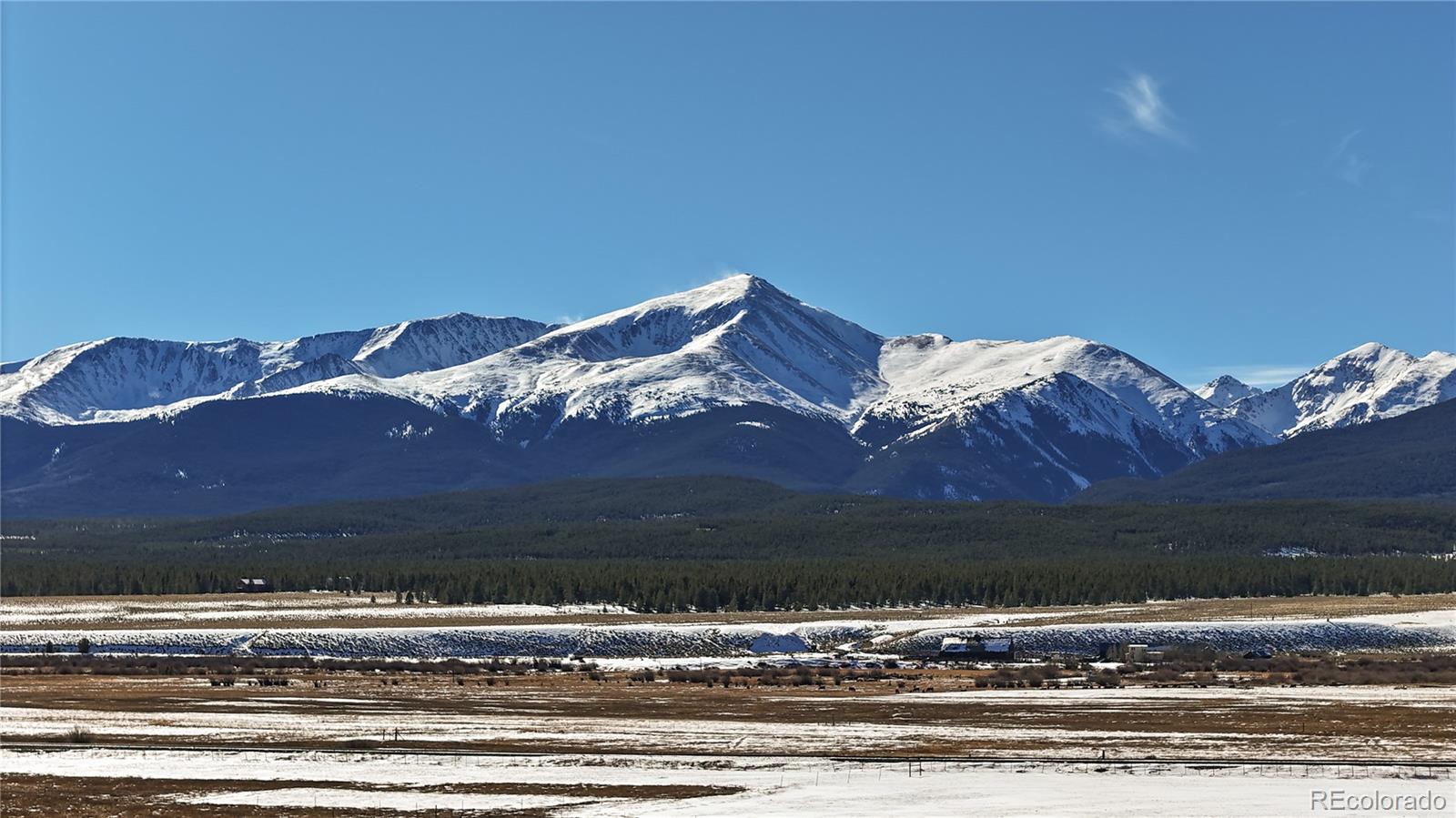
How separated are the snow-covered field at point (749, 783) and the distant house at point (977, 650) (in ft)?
→ 212

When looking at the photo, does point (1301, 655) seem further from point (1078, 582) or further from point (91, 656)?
point (91, 656)

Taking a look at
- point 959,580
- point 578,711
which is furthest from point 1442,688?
point 959,580

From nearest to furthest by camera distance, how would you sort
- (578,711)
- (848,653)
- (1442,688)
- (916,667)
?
(578,711) < (1442,688) < (916,667) < (848,653)

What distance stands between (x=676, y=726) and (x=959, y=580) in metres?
117

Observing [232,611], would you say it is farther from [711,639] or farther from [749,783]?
[749,783]

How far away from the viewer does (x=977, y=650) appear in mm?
130125

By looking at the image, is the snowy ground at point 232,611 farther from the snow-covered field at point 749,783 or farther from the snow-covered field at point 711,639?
the snow-covered field at point 749,783

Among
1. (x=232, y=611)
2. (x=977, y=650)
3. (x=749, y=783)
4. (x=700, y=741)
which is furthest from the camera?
(x=232, y=611)

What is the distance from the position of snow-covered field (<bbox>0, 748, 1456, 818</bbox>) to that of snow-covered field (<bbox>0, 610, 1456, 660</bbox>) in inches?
2665

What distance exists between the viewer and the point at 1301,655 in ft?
419

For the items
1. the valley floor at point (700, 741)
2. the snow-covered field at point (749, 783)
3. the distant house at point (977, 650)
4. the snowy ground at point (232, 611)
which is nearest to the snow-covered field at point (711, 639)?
the distant house at point (977, 650)

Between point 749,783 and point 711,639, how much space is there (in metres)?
81.0

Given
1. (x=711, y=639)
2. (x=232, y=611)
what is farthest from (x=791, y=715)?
(x=232, y=611)

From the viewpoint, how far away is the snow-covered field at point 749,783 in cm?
5453
